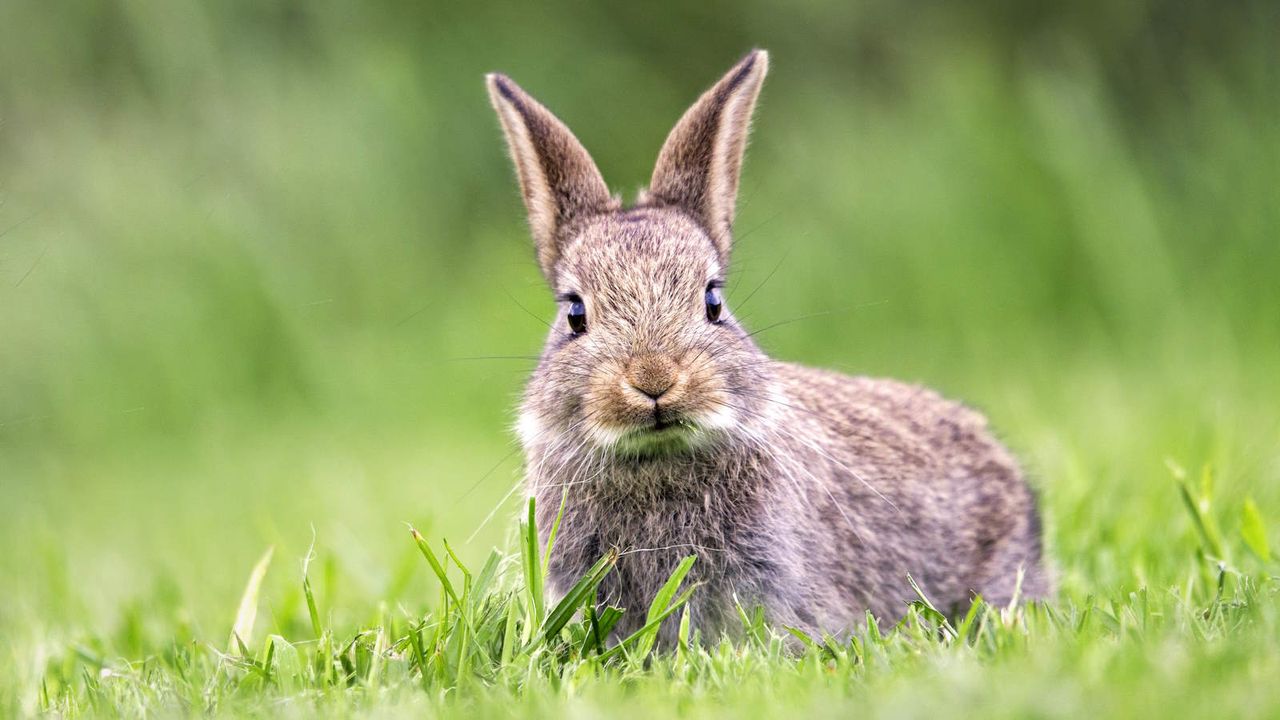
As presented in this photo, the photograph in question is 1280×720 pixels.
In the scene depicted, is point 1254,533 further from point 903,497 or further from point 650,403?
point 650,403

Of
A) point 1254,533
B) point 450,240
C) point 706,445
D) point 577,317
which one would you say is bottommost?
point 1254,533

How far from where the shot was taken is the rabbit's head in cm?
361

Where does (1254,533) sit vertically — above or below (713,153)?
below

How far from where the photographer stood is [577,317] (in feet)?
13.3

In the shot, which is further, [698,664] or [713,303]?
[713,303]

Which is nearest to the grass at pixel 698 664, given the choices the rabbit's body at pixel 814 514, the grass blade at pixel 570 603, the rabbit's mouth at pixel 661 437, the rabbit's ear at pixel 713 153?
the grass blade at pixel 570 603

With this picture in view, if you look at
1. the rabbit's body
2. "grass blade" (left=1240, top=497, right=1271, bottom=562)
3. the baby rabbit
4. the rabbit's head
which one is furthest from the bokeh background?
the rabbit's head

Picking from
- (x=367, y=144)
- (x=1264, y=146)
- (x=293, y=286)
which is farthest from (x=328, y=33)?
(x=1264, y=146)

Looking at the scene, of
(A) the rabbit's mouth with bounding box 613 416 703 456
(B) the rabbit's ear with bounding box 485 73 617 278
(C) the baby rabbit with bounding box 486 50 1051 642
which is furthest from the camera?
(B) the rabbit's ear with bounding box 485 73 617 278

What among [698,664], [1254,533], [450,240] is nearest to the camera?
[698,664]

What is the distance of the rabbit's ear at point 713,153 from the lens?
14.0 feet

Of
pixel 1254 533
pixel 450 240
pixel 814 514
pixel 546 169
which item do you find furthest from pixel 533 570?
pixel 450 240

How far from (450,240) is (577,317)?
5.64 m

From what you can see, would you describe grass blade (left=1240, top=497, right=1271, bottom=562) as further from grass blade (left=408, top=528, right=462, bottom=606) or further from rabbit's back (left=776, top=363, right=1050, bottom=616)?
grass blade (left=408, top=528, right=462, bottom=606)
